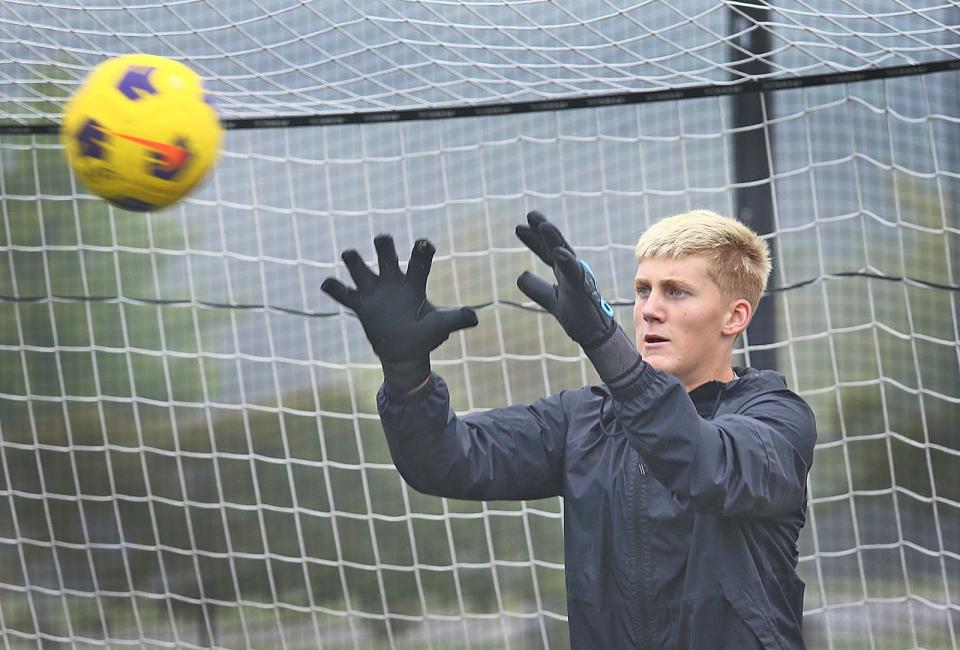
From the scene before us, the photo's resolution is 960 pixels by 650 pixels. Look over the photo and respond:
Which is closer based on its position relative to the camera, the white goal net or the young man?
the young man

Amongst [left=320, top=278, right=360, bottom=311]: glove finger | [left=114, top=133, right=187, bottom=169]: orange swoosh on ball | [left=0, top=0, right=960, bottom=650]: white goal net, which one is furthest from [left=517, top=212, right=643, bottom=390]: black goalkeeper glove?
[left=0, top=0, right=960, bottom=650]: white goal net

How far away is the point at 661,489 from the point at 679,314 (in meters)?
0.29

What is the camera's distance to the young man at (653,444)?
5.87 feet

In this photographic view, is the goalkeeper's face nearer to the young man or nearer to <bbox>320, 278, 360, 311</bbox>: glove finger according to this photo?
the young man

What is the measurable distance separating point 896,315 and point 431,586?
80.3 inches

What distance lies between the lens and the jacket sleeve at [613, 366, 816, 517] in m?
1.77

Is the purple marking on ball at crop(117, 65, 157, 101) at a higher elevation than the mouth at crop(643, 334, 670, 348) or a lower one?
higher

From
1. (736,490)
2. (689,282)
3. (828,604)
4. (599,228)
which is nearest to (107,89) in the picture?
(689,282)

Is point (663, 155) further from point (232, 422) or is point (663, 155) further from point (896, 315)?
point (232, 422)

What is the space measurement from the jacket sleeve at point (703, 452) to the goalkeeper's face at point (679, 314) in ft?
0.60

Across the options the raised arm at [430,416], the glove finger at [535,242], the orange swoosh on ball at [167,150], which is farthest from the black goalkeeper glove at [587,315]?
the orange swoosh on ball at [167,150]

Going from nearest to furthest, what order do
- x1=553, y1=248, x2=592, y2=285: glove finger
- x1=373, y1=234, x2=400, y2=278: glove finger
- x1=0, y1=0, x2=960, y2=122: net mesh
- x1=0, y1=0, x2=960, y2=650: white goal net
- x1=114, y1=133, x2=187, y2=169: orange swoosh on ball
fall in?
1. x1=553, y1=248, x2=592, y2=285: glove finger
2. x1=373, y1=234, x2=400, y2=278: glove finger
3. x1=114, y1=133, x2=187, y2=169: orange swoosh on ball
4. x1=0, y1=0, x2=960, y2=122: net mesh
5. x1=0, y1=0, x2=960, y2=650: white goal net

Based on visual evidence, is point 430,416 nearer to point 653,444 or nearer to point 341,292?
point 341,292

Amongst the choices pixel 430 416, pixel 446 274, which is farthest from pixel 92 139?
pixel 446 274
